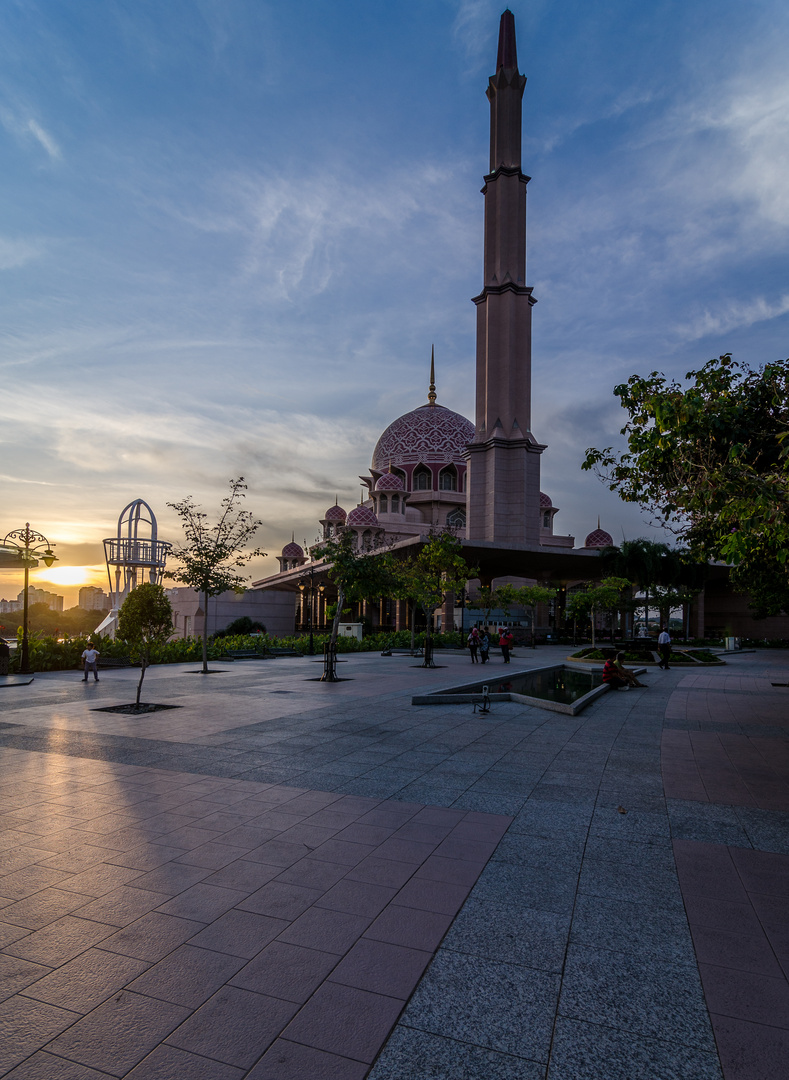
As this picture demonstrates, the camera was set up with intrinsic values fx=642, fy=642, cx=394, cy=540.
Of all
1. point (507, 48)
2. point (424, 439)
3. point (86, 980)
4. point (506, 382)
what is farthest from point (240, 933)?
point (424, 439)

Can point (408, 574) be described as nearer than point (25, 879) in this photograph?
No

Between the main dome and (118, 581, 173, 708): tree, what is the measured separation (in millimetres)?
61142

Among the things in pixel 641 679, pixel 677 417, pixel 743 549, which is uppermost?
pixel 677 417

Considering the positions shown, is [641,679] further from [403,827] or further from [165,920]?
[165,920]

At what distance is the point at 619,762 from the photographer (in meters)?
8.34

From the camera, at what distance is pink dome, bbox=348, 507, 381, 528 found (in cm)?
6247

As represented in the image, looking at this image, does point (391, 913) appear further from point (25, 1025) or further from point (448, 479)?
point (448, 479)

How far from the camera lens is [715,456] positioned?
8.13 m

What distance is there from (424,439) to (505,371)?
23954 mm

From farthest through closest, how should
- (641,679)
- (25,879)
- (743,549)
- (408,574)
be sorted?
(408,574) → (641,679) → (743,549) → (25,879)

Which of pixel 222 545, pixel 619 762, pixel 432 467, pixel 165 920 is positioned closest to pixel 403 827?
pixel 165 920

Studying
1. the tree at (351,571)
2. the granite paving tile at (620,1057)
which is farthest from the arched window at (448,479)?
the granite paving tile at (620,1057)

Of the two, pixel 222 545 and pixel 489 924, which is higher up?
pixel 222 545

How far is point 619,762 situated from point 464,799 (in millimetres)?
2869
